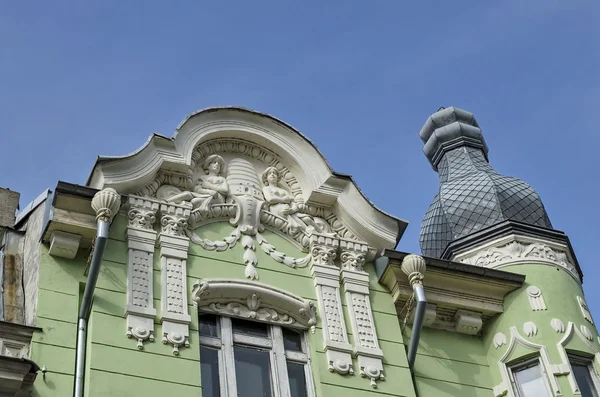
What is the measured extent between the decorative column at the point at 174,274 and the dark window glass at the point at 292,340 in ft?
4.76

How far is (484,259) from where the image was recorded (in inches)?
672

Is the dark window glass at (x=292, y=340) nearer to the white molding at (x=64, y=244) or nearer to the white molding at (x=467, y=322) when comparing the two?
the white molding at (x=467, y=322)

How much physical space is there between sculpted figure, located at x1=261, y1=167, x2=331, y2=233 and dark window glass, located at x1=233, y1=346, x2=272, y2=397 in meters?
2.13

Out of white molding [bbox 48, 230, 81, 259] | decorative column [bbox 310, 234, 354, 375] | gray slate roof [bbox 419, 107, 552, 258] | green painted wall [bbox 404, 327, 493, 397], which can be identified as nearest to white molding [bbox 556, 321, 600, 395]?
green painted wall [bbox 404, 327, 493, 397]

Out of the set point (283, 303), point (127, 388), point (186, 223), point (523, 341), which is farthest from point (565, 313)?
point (127, 388)

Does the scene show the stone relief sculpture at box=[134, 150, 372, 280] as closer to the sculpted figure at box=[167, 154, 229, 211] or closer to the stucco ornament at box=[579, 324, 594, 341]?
the sculpted figure at box=[167, 154, 229, 211]

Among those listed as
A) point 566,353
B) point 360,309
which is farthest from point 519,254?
point 360,309

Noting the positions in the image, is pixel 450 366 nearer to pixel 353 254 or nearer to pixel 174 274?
pixel 353 254

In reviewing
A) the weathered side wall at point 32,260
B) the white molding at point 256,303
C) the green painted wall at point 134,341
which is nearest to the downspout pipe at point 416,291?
the green painted wall at point 134,341

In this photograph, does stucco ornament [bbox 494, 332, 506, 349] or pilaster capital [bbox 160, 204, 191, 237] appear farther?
stucco ornament [bbox 494, 332, 506, 349]

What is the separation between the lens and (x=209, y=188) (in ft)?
50.0

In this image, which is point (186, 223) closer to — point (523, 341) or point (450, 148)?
point (523, 341)

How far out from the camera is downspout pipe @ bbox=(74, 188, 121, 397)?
12.3m

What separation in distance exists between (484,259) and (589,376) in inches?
99.0
